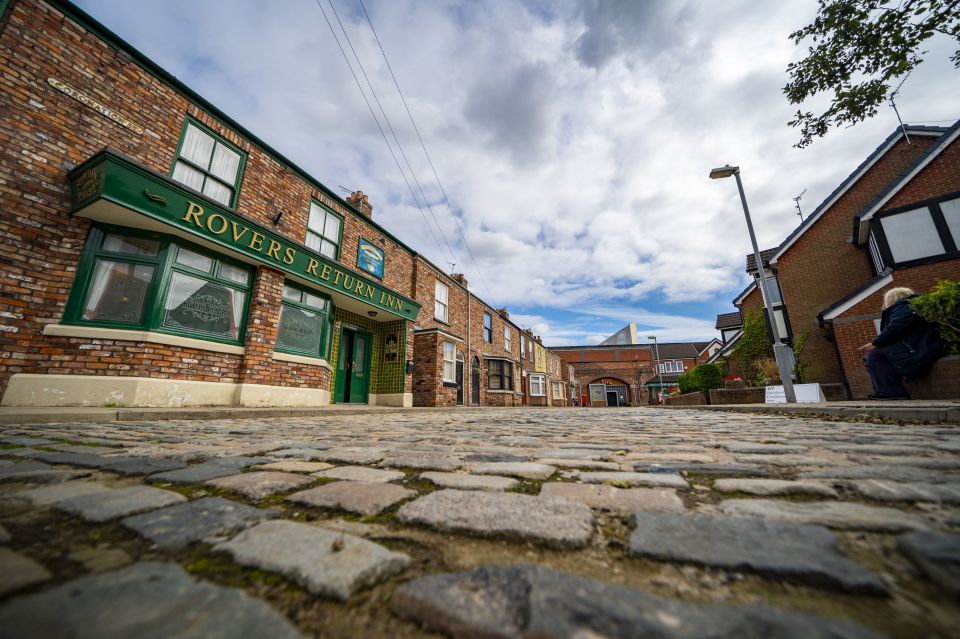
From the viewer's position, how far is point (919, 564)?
69 cm

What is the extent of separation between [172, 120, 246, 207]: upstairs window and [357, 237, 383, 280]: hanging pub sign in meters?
3.68

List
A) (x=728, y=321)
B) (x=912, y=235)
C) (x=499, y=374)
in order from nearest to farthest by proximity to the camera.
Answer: (x=912, y=235) < (x=499, y=374) < (x=728, y=321)

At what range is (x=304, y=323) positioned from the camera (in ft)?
29.0

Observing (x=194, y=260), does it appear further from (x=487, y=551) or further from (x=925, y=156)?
(x=925, y=156)

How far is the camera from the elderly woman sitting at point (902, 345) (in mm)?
5355

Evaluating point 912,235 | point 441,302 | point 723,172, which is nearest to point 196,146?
point 441,302

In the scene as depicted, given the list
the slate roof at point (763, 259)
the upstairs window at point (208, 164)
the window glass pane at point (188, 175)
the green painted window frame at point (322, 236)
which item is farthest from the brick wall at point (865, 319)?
the window glass pane at point (188, 175)

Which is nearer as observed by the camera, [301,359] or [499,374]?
[301,359]

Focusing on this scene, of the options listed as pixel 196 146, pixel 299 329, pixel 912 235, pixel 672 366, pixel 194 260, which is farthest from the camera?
pixel 672 366

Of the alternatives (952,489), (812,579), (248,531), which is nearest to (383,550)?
(248,531)

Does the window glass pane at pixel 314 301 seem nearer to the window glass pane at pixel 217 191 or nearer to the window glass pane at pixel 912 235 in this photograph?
the window glass pane at pixel 217 191

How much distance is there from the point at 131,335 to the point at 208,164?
3872mm

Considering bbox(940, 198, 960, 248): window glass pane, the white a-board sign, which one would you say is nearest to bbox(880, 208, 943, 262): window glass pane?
bbox(940, 198, 960, 248): window glass pane

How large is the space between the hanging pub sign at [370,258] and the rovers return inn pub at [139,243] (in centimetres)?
132
